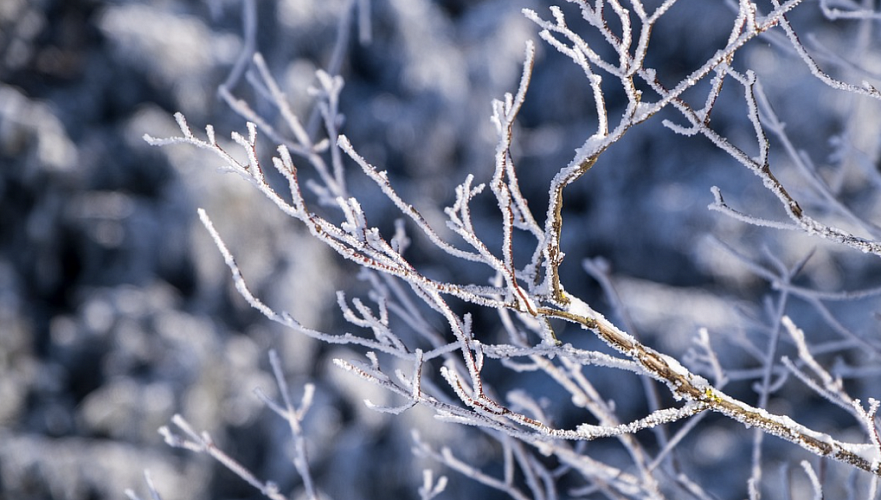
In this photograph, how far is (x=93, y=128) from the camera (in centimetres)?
610

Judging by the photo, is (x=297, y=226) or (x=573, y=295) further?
(x=297, y=226)

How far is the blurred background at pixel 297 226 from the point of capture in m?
5.27

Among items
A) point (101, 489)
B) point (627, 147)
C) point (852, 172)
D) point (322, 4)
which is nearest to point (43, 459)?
point (101, 489)

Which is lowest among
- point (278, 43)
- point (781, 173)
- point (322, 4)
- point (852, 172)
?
point (278, 43)

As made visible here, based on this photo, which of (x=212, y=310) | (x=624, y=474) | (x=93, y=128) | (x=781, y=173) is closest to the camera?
(x=624, y=474)

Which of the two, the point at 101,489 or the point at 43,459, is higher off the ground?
the point at 101,489

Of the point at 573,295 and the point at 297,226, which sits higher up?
the point at 573,295

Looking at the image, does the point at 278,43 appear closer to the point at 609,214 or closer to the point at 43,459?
the point at 609,214

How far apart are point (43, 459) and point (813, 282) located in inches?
225

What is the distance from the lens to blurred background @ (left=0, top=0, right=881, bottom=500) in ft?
17.3

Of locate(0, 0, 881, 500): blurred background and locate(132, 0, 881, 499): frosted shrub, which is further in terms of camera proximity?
locate(0, 0, 881, 500): blurred background

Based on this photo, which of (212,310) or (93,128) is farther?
(93,128)

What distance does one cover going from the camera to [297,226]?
580cm

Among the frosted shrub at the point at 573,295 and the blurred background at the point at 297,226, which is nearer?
the frosted shrub at the point at 573,295
